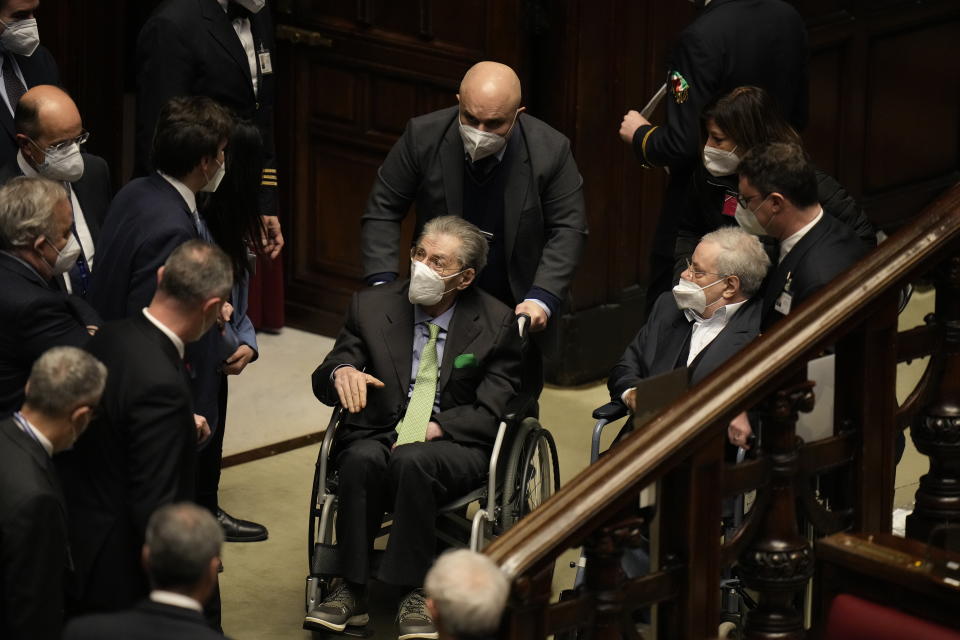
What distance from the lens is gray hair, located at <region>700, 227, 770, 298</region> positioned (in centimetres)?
488

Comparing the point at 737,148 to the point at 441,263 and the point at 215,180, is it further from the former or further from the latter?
the point at 215,180

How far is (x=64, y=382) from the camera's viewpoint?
11.4 feet

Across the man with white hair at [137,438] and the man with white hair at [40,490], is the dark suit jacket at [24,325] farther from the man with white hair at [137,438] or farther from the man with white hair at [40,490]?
the man with white hair at [40,490]

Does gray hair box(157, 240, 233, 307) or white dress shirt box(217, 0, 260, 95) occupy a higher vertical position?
white dress shirt box(217, 0, 260, 95)

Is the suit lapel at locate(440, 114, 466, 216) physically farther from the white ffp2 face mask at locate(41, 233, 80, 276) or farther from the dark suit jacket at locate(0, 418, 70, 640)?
the dark suit jacket at locate(0, 418, 70, 640)

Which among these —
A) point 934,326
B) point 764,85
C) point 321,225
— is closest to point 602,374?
point 321,225

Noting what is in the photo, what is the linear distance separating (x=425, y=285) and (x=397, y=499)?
68 cm

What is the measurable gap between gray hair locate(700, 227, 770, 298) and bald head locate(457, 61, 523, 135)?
824 millimetres

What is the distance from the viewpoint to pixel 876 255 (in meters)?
3.54

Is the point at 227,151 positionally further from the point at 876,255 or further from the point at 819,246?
the point at 876,255

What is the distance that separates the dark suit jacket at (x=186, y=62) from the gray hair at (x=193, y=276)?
213 centimetres

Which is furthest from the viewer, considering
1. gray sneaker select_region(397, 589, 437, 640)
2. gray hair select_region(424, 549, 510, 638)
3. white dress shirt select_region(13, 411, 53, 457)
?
gray sneaker select_region(397, 589, 437, 640)

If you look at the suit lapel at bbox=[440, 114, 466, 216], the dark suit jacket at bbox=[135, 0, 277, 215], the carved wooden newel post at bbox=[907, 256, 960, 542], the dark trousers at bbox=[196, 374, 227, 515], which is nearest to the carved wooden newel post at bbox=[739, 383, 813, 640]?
the carved wooden newel post at bbox=[907, 256, 960, 542]

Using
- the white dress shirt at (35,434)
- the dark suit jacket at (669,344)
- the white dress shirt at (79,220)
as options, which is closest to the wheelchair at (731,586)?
the dark suit jacket at (669,344)
